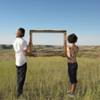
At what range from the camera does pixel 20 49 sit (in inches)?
247

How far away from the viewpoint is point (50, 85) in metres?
8.16

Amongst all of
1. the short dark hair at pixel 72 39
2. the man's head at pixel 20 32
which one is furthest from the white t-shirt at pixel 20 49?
the short dark hair at pixel 72 39

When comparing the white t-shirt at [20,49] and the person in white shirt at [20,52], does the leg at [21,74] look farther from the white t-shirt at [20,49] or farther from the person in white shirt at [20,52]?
the white t-shirt at [20,49]

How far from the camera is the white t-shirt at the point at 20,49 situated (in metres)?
6.25

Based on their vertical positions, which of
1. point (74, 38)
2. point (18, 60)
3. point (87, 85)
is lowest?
point (87, 85)

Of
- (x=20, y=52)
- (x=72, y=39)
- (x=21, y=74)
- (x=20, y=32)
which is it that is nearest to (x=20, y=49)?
(x=20, y=52)

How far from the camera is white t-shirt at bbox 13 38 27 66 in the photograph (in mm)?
6254

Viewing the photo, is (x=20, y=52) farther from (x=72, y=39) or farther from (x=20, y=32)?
(x=72, y=39)

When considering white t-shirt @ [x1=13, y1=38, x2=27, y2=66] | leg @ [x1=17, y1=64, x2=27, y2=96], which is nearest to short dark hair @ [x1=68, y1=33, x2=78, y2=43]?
white t-shirt @ [x1=13, y1=38, x2=27, y2=66]

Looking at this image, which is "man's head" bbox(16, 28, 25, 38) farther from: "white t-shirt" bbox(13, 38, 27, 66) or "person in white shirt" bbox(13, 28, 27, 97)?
"white t-shirt" bbox(13, 38, 27, 66)

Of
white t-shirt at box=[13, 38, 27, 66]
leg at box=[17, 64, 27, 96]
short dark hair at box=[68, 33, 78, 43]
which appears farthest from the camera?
short dark hair at box=[68, 33, 78, 43]

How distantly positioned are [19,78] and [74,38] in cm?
157

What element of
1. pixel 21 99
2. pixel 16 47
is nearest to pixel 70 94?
pixel 21 99

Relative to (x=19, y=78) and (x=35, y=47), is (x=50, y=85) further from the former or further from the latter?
(x=35, y=47)
